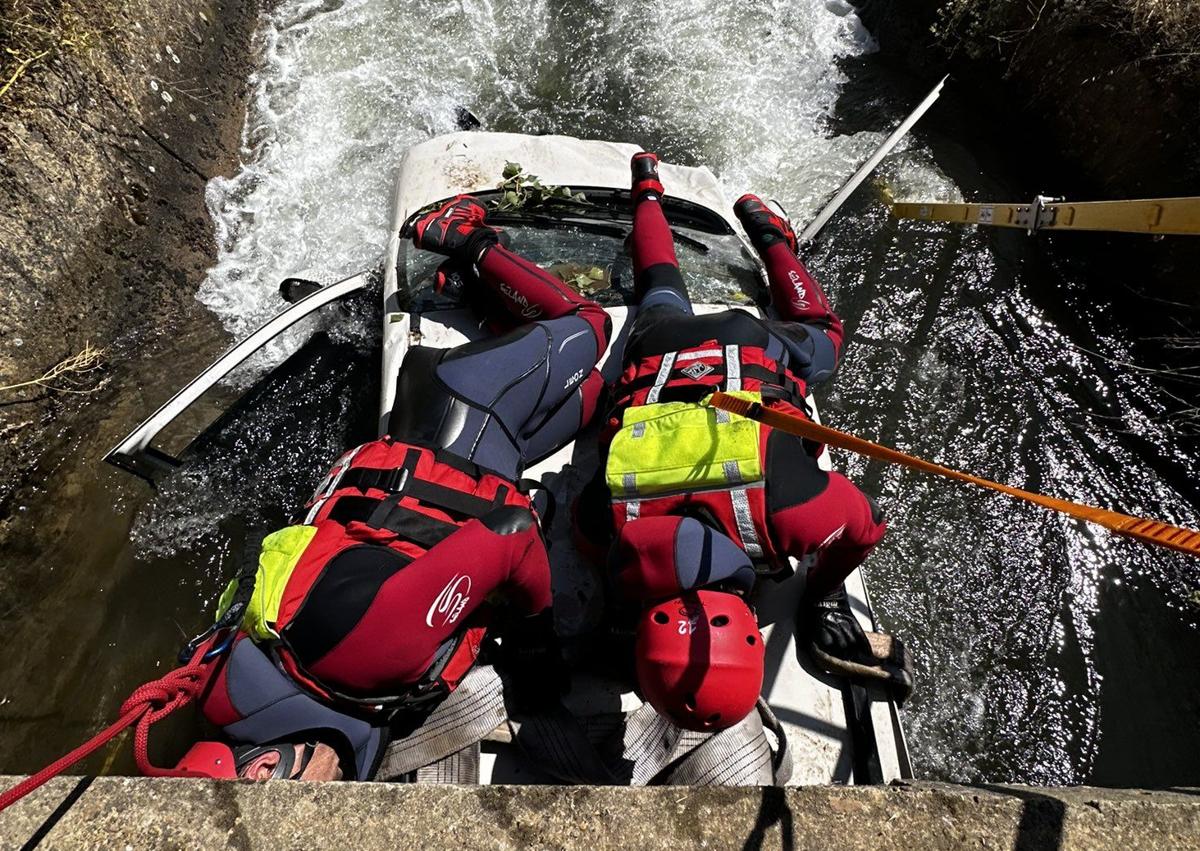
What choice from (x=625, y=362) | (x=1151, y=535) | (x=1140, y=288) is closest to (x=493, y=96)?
(x=625, y=362)

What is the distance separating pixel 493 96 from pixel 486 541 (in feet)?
13.7

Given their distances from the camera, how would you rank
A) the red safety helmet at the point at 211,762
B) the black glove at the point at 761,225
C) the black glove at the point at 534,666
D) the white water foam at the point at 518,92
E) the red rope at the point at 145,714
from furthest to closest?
1. the white water foam at the point at 518,92
2. the black glove at the point at 761,225
3. the black glove at the point at 534,666
4. the red safety helmet at the point at 211,762
5. the red rope at the point at 145,714

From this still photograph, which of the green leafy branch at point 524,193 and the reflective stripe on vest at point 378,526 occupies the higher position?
the green leafy branch at point 524,193

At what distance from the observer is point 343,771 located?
207 centimetres

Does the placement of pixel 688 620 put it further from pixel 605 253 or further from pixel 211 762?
pixel 605 253

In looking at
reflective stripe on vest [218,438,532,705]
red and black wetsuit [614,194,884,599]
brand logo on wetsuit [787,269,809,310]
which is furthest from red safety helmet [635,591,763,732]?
brand logo on wetsuit [787,269,809,310]

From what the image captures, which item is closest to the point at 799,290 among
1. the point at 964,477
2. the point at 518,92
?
the point at 964,477

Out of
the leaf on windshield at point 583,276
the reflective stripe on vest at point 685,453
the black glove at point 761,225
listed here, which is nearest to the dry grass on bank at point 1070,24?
the black glove at point 761,225

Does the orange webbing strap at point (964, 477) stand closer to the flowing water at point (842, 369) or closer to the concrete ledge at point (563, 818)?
the concrete ledge at point (563, 818)

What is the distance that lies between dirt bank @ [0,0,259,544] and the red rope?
6.45 feet

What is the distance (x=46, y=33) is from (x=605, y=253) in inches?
121

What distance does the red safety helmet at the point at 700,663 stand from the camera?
178cm

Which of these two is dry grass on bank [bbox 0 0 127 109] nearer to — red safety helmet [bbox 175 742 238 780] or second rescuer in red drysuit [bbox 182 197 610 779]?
second rescuer in red drysuit [bbox 182 197 610 779]

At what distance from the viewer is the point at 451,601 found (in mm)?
2039
